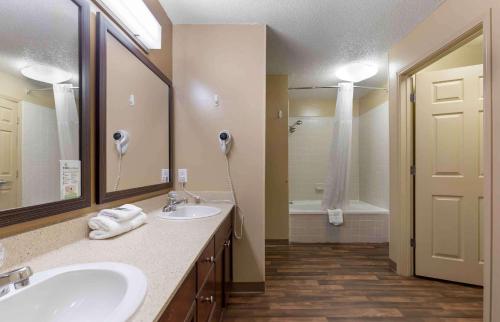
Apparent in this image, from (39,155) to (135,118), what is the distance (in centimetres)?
76

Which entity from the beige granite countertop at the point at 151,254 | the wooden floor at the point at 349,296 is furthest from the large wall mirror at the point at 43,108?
the wooden floor at the point at 349,296

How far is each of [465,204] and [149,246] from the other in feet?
8.63

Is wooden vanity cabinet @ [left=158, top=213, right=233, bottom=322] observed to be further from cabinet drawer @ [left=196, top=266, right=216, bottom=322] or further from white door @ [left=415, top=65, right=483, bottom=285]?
Result: white door @ [left=415, top=65, right=483, bottom=285]

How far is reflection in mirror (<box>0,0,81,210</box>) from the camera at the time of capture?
0.73m

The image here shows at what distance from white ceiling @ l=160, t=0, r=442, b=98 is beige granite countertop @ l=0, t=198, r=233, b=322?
174 cm

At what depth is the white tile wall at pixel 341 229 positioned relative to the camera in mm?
3289

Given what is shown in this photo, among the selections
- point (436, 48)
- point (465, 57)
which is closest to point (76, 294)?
point (436, 48)

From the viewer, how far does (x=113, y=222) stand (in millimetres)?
1050

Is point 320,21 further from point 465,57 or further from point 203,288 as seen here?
point 203,288

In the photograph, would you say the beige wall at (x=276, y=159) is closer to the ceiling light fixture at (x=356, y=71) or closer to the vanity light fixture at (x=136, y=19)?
the ceiling light fixture at (x=356, y=71)

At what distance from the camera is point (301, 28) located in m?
2.18

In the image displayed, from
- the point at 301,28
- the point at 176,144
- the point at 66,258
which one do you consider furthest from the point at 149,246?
the point at 301,28

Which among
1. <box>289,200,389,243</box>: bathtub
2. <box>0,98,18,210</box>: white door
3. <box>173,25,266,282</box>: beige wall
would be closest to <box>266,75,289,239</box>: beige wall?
<box>289,200,389,243</box>: bathtub

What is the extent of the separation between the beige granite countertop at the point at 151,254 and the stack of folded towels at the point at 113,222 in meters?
0.03
